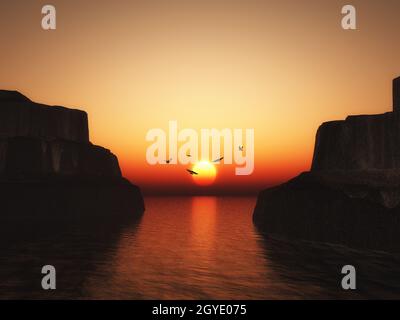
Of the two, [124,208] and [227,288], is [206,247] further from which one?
[124,208]

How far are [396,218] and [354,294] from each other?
21.6m

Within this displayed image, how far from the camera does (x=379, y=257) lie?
3759 centimetres

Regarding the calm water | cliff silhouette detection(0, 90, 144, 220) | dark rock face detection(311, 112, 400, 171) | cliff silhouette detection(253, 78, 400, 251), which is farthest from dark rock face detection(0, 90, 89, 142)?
dark rock face detection(311, 112, 400, 171)

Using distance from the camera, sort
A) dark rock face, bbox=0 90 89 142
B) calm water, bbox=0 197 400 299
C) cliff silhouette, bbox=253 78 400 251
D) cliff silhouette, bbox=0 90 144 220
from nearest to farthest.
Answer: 1. calm water, bbox=0 197 400 299
2. cliff silhouette, bbox=253 78 400 251
3. cliff silhouette, bbox=0 90 144 220
4. dark rock face, bbox=0 90 89 142

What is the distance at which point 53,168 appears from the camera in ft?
326

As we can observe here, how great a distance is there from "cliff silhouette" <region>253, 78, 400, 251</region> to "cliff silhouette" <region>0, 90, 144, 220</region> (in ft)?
177

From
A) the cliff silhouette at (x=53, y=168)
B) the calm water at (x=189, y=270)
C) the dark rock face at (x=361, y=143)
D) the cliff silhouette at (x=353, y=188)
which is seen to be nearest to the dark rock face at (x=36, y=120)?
the cliff silhouette at (x=53, y=168)

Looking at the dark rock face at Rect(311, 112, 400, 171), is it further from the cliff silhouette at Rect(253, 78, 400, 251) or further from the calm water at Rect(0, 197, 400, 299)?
the calm water at Rect(0, 197, 400, 299)

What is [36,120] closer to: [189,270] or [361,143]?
[361,143]

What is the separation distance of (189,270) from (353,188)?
24.0m

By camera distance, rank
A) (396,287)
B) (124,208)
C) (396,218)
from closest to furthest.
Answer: (396,287) → (396,218) → (124,208)

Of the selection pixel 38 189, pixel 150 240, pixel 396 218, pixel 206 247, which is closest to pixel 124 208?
pixel 38 189

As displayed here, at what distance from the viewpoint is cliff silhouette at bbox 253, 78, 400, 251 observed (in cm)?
4409
